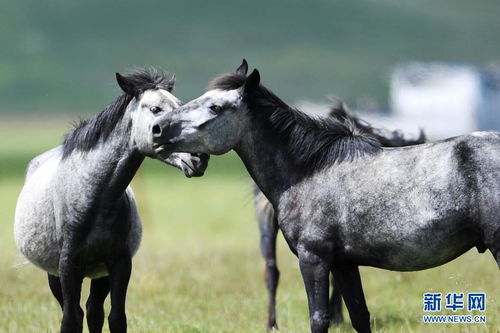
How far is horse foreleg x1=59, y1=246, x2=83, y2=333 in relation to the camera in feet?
26.3

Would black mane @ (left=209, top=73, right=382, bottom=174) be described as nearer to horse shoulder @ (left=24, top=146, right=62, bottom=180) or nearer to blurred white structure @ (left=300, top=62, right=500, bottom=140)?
horse shoulder @ (left=24, top=146, right=62, bottom=180)

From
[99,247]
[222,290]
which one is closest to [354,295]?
[99,247]

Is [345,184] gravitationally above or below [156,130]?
below

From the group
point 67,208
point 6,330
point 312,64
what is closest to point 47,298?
point 6,330

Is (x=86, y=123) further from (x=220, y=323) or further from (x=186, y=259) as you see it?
(x=186, y=259)

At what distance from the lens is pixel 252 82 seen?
295 inches

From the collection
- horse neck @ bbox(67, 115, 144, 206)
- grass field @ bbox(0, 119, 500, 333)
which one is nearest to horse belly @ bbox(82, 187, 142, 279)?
horse neck @ bbox(67, 115, 144, 206)

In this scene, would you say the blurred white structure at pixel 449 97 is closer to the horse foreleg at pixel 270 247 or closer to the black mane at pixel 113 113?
the horse foreleg at pixel 270 247

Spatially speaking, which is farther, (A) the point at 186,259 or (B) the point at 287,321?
(A) the point at 186,259

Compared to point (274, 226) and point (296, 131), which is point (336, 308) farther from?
point (296, 131)

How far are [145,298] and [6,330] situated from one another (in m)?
2.78

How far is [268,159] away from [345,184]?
0.72 m

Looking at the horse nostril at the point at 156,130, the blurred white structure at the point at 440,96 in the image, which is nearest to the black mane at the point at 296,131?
the horse nostril at the point at 156,130

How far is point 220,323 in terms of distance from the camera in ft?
34.1
